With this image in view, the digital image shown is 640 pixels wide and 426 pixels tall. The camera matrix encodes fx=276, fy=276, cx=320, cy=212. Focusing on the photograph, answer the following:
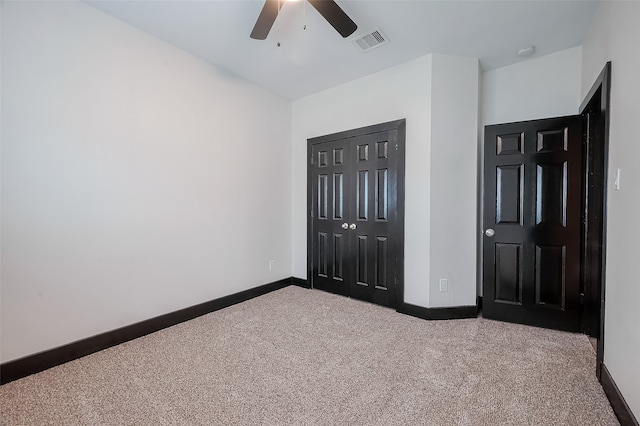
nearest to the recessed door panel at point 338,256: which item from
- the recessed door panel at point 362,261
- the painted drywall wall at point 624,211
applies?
the recessed door panel at point 362,261

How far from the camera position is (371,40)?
103 inches

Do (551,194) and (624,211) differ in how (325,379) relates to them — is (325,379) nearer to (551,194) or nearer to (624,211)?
(624,211)

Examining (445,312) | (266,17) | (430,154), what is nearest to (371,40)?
(266,17)

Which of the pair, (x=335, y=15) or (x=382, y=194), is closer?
(x=335, y=15)

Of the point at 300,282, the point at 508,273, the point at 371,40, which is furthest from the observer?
the point at 300,282

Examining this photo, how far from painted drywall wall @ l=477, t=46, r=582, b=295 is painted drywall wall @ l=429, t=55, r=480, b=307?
0.25m

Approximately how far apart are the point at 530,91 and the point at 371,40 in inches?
72.5

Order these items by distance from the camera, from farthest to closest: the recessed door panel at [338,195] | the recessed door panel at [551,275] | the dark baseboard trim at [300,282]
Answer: the dark baseboard trim at [300,282] → the recessed door panel at [338,195] → the recessed door panel at [551,275]

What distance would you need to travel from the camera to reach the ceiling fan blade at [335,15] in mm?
1817

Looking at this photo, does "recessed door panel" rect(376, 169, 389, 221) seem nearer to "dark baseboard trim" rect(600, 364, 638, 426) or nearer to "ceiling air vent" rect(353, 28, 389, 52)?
"ceiling air vent" rect(353, 28, 389, 52)

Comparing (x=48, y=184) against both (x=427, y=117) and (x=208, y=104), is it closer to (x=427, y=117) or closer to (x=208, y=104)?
(x=208, y=104)

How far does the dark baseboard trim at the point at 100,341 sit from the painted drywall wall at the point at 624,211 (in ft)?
10.6

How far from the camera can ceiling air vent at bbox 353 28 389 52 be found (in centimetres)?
251

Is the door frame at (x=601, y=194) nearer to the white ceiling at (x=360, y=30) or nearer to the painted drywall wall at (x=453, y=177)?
the white ceiling at (x=360, y=30)
